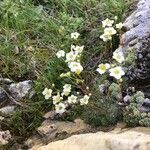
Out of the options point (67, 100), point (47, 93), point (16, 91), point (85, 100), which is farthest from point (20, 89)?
point (85, 100)

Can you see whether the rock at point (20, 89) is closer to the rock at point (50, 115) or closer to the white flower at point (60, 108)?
the rock at point (50, 115)

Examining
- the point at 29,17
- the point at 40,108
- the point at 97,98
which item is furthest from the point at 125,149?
the point at 29,17

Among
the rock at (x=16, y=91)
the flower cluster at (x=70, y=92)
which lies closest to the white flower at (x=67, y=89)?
the flower cluster at (x=70, y=92)

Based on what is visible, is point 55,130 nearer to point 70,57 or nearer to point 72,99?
point 72,99

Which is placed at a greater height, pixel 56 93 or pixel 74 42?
pixel 74 42

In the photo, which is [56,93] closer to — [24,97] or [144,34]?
[24,97]

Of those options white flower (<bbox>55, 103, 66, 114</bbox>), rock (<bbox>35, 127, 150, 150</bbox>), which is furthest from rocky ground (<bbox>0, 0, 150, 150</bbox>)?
white flower (<bbox>55, 103, 66, 114</bbox>)
